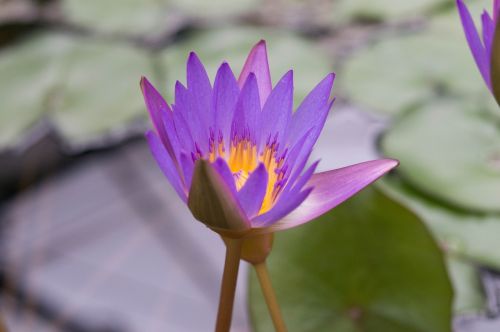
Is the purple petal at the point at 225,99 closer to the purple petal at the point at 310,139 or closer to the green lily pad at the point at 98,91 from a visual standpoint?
the purple petal at the point at 310,139

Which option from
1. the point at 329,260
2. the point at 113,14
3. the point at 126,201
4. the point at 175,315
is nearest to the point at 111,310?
the point at 175,315

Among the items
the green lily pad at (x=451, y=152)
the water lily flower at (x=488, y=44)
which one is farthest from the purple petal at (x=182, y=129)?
the green lily pad at (x=451, y=152)

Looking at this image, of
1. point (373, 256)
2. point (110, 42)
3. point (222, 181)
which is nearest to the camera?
point (222, 181)

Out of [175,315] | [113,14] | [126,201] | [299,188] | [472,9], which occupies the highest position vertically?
[113,14]

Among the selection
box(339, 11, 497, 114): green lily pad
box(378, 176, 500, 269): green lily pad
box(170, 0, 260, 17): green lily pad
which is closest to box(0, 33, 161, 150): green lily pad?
box(170, 0, 260, 17): green lily pad

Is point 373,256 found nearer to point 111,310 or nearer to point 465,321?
point 465,321
